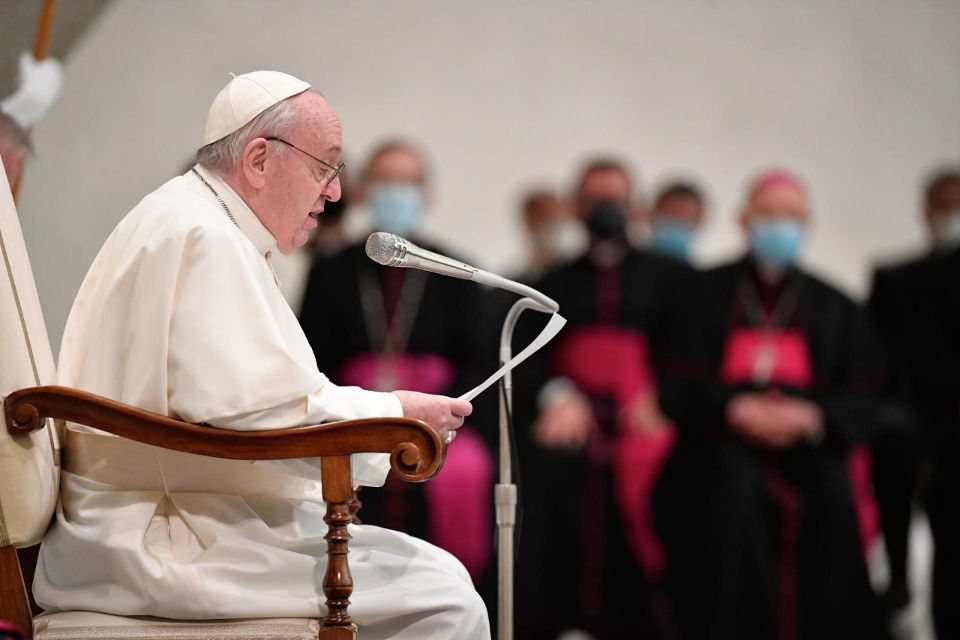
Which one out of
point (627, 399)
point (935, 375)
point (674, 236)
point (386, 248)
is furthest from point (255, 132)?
point (674, 236)

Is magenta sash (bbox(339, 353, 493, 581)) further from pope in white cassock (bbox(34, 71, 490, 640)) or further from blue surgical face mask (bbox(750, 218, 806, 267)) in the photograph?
pope in white cassock (bbox(34, 71, 490, 640))

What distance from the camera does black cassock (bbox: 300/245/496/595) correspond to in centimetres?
544

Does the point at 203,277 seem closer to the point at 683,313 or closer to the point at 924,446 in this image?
the point at 683,313

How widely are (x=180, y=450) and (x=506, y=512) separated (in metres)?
0.74

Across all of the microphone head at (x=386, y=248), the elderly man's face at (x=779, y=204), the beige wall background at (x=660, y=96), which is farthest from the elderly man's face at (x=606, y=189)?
the microphone head at (x=386, y=248)

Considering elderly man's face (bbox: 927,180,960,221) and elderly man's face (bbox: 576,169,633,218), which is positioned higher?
elderly man's face (bbox: 576,169,633,218)

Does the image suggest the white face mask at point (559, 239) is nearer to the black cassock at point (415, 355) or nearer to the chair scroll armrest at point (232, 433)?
the black cassock at point (415, 355)

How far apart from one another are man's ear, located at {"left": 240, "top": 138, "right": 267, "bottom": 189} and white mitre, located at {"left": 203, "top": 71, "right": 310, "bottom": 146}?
0.20 feet

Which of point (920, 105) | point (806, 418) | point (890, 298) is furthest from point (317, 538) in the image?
point (920, 105)

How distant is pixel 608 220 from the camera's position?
614cm

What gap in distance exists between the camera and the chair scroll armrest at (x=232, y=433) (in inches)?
96.2

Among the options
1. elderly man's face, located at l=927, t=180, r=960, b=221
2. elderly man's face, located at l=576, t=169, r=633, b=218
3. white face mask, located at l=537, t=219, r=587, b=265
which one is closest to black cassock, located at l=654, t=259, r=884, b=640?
elderly man's face, located at l=576, t=169, r=633, b=218

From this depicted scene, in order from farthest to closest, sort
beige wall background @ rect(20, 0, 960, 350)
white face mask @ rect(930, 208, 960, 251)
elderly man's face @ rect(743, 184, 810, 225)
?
beige wall background @ rect(20, 0, 960, 350) → white face mask @ rect(930, 208, 960, 251) → elderly man's face @ rect(743, 184, 810, 225)

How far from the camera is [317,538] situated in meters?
2.67
